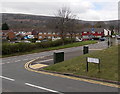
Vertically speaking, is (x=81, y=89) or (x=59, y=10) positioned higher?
(x=59, y=10)

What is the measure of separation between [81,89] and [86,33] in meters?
82.9

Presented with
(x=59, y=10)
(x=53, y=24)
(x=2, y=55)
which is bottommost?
(x=2, y=55)

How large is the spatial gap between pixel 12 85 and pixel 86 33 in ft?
271

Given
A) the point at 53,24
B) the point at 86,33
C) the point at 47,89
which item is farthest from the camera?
the point at 86,33

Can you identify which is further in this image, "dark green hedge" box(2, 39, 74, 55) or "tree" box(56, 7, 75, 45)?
"tree" box(56, 7, 75, 45)

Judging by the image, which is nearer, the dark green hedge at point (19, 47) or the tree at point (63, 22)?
the dark green hedge at point (19, 47)

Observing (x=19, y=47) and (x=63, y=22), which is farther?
(x=63, y=22)

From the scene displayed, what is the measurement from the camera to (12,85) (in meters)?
9.12

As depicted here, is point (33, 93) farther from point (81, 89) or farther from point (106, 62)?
point (106, 62)

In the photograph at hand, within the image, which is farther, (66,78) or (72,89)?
(66,78)

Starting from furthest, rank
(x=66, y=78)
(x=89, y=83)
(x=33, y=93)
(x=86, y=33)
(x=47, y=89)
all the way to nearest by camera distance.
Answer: (x=86, y=33) → (x=66, y=78) → (x=89, y=83) → (x=47, y=89) → (x=33, y=93)

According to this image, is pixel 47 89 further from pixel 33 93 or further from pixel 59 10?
pixel 59 10

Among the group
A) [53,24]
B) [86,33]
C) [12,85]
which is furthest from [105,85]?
[86,33]

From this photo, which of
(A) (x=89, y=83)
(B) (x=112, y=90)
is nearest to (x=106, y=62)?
(A) (x=89, y=83)
